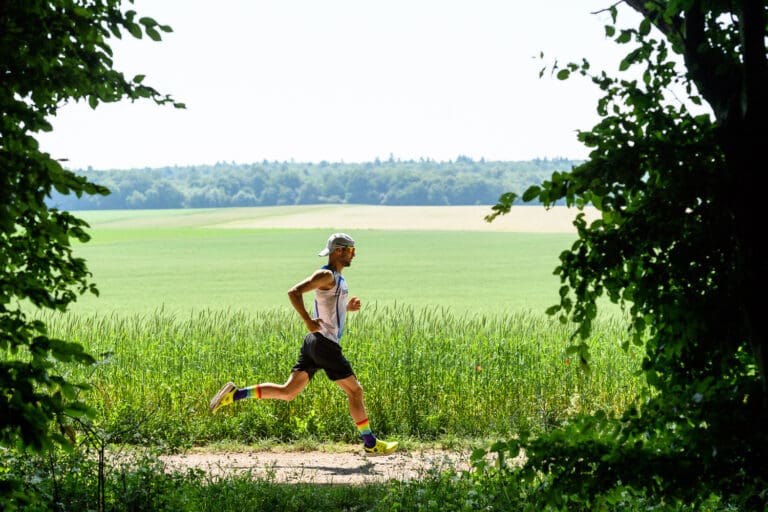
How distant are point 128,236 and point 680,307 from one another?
2698 inches

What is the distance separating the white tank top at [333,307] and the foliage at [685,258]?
15.0ft

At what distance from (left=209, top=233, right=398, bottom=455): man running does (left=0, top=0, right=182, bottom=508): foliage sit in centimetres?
412

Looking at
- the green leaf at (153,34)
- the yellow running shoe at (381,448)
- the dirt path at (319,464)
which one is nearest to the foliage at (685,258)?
the green leaf at (153,34)

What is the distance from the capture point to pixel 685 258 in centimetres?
350

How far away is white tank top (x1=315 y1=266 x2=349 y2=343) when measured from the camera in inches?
318

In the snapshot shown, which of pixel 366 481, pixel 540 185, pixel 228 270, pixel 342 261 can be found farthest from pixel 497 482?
pixel 228 270

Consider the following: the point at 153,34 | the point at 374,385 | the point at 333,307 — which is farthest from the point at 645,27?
the point at 374,385

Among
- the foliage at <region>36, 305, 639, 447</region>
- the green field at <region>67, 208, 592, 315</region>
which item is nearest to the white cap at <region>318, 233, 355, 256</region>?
the foliage at <region>36, 305, 639, 447</region>

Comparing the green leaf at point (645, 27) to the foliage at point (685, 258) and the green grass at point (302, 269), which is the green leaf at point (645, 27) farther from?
the green grass at point (302, 269)

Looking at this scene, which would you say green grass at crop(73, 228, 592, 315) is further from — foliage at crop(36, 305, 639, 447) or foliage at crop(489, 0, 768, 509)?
foliage at crop(489, 0, 768, 509)

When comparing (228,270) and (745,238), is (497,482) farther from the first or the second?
(228,270)

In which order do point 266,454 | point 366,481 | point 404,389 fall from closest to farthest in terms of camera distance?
point 366,481, point 266,454, point 404,389

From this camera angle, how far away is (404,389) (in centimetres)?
980

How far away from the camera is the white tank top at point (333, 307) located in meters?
8.09
